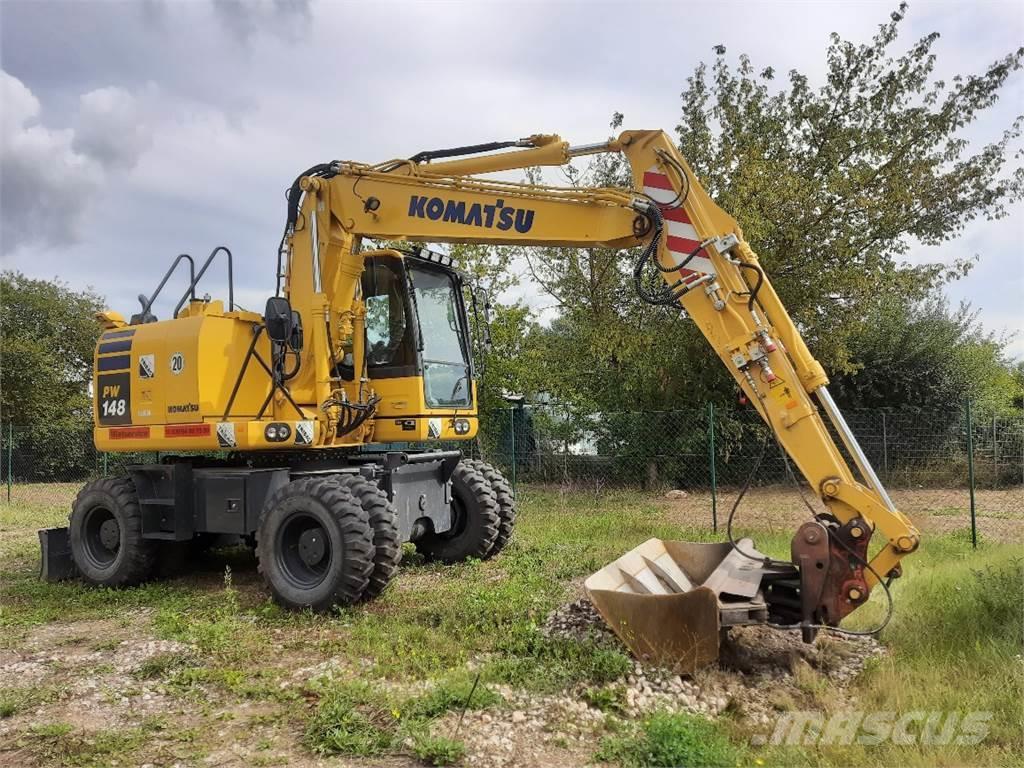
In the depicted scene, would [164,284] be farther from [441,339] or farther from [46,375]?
[46,375]

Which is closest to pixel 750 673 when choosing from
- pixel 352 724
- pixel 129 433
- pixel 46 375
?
pixel 352 724

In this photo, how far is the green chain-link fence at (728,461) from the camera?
439 inches

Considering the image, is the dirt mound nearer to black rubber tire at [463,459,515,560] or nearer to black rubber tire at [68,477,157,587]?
black rubber tire at [463,459,515,560]

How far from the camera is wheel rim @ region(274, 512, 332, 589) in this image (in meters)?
6.25

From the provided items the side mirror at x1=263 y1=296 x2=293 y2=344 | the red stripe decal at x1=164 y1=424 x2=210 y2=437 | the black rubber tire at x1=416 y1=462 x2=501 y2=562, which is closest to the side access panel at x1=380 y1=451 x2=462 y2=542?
the black rubber tire at x1=416 y1=462 x2=501 y2=562

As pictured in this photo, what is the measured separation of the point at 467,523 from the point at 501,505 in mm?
459

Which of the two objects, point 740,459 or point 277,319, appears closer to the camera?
point 277,319

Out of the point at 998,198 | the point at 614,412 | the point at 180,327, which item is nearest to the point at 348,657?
the point at 180,327

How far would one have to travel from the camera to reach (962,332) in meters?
16.4

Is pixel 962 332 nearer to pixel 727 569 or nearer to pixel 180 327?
pixel 727 569

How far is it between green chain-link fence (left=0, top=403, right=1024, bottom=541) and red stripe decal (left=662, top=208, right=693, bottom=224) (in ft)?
16.3

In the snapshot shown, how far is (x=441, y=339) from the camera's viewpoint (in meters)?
7.59

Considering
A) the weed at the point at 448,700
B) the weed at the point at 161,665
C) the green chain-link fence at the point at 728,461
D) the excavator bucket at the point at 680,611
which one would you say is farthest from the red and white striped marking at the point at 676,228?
the green chain-link fence at the point at 728,461

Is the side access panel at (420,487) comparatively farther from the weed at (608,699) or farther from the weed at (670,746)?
the weed at (670,746)
